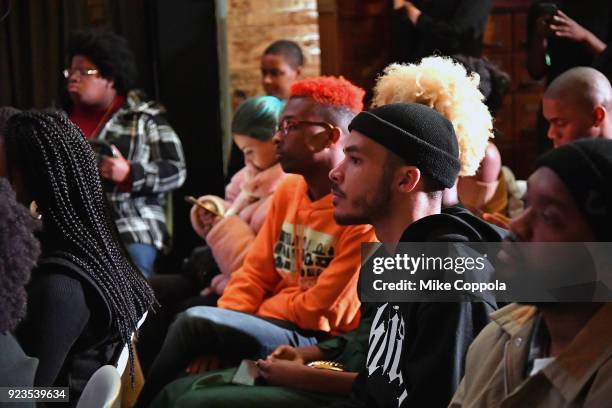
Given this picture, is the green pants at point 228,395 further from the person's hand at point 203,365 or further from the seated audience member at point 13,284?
the seated audience member at point 13,284

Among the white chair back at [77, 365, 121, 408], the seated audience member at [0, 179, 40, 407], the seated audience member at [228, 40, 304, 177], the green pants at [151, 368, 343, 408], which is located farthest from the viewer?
the seated audience member at [228, 40, 304, 177]

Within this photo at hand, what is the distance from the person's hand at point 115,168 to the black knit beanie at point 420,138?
82.4 inches

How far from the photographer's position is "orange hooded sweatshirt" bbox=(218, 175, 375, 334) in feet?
9.50

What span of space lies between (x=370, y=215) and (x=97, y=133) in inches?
94.9

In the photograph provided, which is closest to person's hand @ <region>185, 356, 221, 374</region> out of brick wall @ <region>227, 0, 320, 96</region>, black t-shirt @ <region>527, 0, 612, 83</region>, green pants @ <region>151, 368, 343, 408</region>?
green pants @ <region>151, 368, 343, 408</region>

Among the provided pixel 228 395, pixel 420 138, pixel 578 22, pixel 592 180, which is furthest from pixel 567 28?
pixel 592 180

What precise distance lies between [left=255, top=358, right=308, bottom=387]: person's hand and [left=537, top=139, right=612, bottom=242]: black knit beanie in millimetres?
1240

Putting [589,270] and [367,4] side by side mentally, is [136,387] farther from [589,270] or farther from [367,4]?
[367,4]

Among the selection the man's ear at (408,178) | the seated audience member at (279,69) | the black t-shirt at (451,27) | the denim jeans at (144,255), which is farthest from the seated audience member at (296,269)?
the seated audience member at (279,69)

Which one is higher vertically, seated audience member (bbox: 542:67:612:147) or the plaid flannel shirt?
seated audience member (bbox: 542:67:612:147)

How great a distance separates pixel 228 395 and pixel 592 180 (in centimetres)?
141

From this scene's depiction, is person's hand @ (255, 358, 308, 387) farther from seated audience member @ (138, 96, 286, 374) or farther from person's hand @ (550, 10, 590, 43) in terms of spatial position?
person's hand @ (550, 10, 590, 43)

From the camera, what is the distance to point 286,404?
2627 millimetres

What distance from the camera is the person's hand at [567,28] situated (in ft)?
13.1
